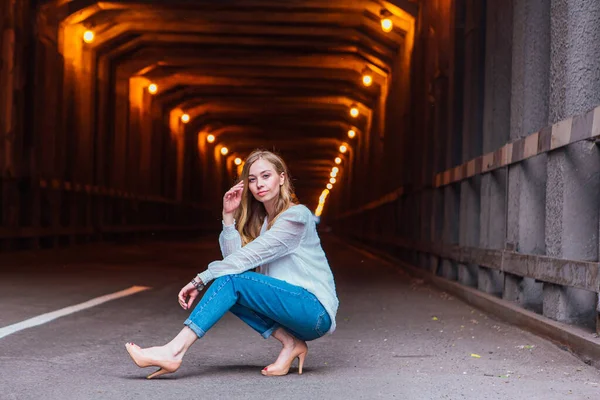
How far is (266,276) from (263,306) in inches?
6.0

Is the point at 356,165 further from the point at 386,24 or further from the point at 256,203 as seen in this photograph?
the point at 256,203

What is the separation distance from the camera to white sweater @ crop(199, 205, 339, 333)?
16.5ft

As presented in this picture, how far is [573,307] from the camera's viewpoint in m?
6.98

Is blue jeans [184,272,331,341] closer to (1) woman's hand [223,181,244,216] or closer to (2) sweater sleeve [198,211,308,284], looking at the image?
(2) sweater sleeve [198,211,308,284]

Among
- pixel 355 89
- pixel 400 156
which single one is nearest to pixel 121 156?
pixel 355 89

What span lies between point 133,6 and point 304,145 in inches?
1106

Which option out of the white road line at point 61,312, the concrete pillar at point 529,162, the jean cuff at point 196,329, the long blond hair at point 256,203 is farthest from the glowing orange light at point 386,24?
the jean cuff at point 196,329

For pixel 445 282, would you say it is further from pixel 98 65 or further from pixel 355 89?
pixel 355 89

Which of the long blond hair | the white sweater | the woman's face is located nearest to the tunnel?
the white sweater

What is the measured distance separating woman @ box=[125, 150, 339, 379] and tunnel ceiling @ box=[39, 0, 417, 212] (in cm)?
1350

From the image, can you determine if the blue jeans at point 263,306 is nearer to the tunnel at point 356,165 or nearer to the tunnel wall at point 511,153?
the tunnel at point 356,165

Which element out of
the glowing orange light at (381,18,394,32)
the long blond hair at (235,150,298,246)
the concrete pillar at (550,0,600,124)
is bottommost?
the long blond hair at (235,150,298,246)

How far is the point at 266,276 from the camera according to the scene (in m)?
5.08

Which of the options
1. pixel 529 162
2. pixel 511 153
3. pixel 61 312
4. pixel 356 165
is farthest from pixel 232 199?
pixel 356 165
